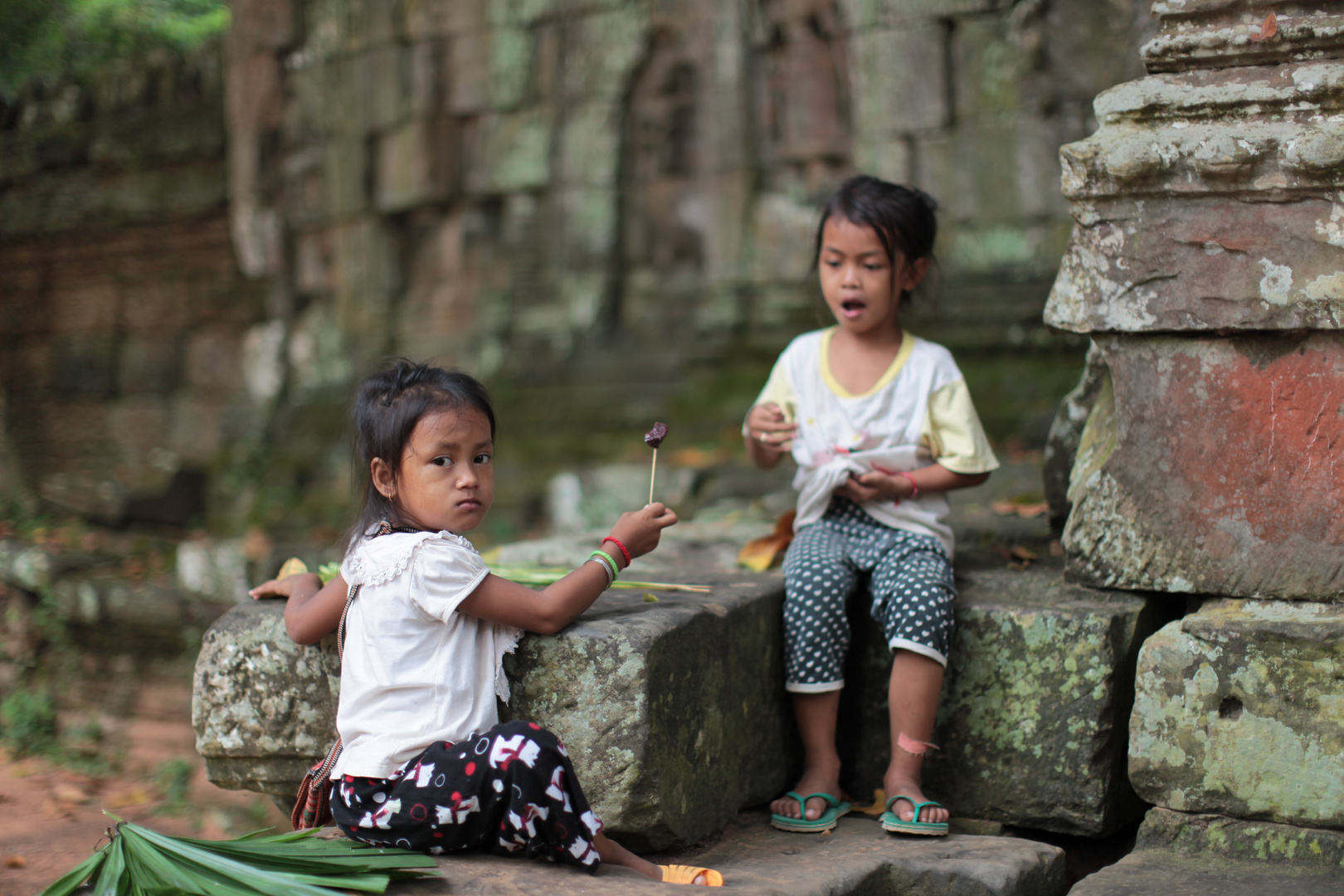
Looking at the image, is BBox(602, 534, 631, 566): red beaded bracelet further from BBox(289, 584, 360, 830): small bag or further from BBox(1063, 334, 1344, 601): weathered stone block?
BBox(1063, 334, 1344, 601): weathered stone block

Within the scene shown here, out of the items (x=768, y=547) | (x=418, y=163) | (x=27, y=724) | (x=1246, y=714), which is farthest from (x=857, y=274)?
(x=418, y=163)

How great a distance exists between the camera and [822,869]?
2219 millimetres

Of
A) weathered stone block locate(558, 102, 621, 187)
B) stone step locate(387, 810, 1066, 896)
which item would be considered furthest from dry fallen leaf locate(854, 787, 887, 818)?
weathered stone block locate(558, 102, 621, 187)

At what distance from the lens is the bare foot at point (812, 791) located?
254 cm

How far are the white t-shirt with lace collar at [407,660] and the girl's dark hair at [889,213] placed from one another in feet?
4.25

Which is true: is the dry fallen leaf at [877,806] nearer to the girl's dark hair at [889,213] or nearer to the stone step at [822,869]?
the stone step at [822,869]

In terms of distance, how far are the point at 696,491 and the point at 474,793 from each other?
3.66m

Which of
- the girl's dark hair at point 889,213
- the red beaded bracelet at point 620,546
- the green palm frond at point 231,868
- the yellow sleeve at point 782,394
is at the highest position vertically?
the girl's dark hair at point 889,213

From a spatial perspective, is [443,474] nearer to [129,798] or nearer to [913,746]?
[913,746]

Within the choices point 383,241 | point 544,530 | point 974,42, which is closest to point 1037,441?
point 974,42

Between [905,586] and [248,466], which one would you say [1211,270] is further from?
[248,466]

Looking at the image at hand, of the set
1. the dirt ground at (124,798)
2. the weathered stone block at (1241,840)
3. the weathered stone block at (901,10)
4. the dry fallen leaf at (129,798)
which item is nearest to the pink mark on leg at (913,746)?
the weathered stone block at (1241,840)

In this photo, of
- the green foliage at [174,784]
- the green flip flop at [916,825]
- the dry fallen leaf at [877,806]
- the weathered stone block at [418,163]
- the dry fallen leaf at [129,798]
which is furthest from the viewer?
the weathered stone block at [418,163]

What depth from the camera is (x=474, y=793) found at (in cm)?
200
